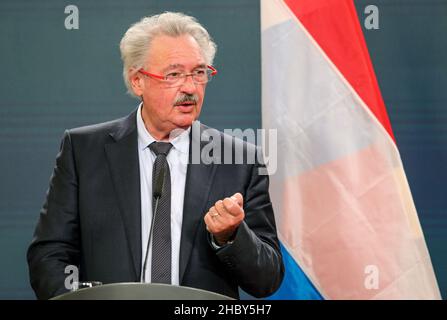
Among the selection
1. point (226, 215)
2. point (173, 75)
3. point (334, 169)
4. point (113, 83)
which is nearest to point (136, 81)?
point (173, 75)

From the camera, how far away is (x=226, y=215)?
1684 millimetres

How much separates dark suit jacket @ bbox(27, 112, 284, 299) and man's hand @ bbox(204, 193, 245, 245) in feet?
0.63

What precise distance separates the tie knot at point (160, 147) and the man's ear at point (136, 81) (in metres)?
0.19

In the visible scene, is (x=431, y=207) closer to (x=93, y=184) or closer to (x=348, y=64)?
(x=348, y=64)

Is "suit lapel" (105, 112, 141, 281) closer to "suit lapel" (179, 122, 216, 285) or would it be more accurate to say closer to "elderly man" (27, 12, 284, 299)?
"elderly man" (27, 12, 284, 299)

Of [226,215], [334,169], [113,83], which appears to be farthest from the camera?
[113,83]

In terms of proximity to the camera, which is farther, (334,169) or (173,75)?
(334,169)

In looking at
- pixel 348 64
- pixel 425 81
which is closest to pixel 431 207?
pixel 425 81

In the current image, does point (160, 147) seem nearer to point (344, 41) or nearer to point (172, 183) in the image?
point (172, 183)

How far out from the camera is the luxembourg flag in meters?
2.57

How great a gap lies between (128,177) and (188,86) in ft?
1.01

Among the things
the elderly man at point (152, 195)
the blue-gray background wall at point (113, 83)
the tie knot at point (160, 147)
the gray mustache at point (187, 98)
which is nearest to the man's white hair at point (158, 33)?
the elderly man at point (152, 195)

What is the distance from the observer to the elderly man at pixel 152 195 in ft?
6.40

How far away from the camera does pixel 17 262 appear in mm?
3129
